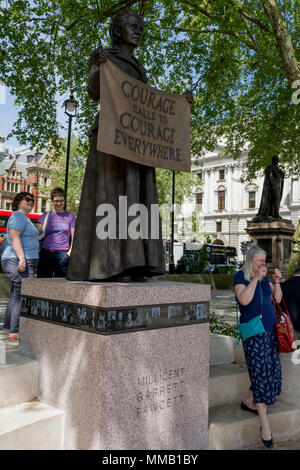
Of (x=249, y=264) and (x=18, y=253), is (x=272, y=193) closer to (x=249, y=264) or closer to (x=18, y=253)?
(x=249, y=264)

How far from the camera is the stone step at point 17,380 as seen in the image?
2787mm

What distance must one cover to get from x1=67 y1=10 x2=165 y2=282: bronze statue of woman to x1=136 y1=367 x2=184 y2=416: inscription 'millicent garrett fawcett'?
2.49ft

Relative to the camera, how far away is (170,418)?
2.90 metres

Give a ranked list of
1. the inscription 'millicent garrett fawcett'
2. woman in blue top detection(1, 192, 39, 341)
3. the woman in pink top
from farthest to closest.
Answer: the woman in pink top → woman in blue top detection(1, 192, 39, 341) → the inscription 'millicent garrett fawcett'

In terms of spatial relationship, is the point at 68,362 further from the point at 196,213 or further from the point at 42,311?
the point at 196,213

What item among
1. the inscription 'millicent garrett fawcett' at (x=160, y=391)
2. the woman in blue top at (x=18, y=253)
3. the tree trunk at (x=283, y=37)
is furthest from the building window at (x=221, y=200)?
the inscription 'millicent garrett fawcett' at (x=160, y=391)

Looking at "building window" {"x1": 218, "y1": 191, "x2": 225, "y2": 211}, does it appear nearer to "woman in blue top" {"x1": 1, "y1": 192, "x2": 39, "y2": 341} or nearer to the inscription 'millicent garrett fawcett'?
"woman in blue top" {"x1": 1, "y1": 192, "x2": 39, "y2": 341}

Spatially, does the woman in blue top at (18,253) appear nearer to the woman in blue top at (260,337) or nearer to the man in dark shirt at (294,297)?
the woman in blue top at (260,337)

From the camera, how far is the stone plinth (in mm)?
2537

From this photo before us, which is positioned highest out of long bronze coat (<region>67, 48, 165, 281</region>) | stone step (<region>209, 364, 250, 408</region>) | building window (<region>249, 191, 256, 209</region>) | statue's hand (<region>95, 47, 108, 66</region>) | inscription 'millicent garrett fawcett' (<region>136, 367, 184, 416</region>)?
building window (<region>249, 191, 256, 209</region>)

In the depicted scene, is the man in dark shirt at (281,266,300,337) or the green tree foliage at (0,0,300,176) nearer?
the man in dark shirt at (281,266,300,337)

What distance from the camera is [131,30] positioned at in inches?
124

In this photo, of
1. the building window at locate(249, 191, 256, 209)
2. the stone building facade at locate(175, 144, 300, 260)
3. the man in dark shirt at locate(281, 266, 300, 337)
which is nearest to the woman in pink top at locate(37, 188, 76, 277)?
the man in dark shirt at locate(281, 266, 300, 337)

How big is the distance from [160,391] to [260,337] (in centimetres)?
126
